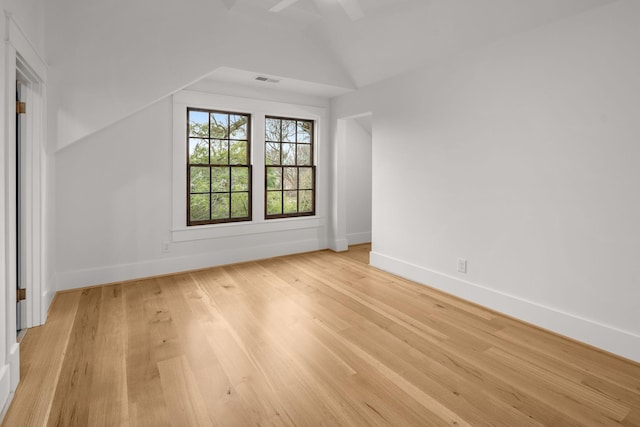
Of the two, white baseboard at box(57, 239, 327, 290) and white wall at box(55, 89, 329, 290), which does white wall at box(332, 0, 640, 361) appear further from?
white wall at box(55, 89, 329, 290)

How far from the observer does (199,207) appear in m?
4.70

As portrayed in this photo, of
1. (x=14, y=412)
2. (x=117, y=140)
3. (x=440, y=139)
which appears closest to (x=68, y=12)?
(x=117, y=140)

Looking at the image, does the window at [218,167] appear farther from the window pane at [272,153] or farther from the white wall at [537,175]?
the white wall at [537,175]

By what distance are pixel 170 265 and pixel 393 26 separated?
12.4ft

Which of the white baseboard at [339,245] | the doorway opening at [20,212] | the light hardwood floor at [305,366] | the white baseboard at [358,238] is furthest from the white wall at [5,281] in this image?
the white baseboard at [358,238]

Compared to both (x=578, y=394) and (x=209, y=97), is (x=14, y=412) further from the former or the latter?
(x=209, y=97)

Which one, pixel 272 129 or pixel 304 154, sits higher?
pixel 272 129

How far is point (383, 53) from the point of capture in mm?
4117

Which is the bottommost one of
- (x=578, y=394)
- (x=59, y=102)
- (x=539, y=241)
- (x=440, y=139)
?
(x=578, y=394)

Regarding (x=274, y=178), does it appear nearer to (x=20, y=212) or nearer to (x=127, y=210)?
(x=127, y=210)

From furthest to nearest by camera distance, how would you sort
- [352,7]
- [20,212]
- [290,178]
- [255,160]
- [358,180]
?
[358,180]
[290,178]
[255,160]
[20,212]
[352,7]

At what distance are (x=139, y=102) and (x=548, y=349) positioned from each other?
422cm

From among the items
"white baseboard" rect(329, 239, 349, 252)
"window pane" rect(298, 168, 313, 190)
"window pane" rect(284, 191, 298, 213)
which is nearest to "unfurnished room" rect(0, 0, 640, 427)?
"window pane" rect(284, 191, 298, 213)

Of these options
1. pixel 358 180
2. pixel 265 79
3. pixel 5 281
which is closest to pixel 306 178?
pixel 358 180
